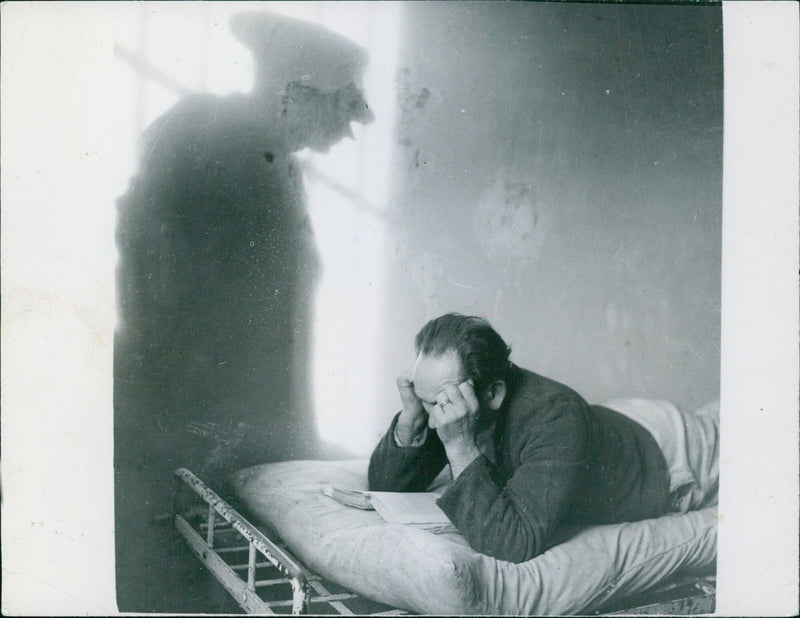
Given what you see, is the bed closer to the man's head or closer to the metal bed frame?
the metal bed frame

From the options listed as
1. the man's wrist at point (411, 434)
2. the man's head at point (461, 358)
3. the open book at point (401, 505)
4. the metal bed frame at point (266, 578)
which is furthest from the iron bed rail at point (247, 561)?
the man's head at point (461, 358)

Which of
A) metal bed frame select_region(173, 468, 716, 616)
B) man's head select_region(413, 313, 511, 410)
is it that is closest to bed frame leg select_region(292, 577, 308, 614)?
metal bed frame select_region(173, 468, 716, 616)

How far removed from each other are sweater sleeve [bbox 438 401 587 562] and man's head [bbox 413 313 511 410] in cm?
12

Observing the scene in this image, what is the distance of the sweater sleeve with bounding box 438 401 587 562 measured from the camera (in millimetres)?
1669

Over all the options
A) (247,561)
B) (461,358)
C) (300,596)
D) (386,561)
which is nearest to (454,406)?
(461,358)

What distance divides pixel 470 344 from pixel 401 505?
369 mm

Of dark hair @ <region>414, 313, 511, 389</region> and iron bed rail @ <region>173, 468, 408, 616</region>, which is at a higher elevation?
dark hair @ <region>414, 313, 511, 389</region>

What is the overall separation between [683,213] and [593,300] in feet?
1.00

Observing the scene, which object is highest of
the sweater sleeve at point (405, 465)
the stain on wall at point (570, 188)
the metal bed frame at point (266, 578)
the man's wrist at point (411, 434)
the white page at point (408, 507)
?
the stain on wall at point (570, 188)

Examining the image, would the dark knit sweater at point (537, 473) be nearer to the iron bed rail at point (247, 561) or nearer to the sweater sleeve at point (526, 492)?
the sweater sleeve at point (526, 492)

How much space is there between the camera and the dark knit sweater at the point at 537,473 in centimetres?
168

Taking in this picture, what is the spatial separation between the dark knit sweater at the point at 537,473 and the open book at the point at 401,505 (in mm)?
22

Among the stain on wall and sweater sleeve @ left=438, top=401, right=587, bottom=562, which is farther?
the stain on wall

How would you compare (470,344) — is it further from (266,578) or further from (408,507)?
(266,578)
